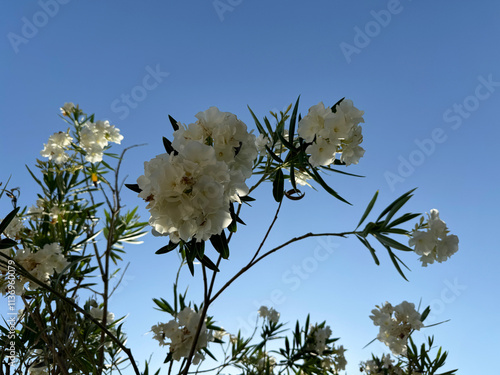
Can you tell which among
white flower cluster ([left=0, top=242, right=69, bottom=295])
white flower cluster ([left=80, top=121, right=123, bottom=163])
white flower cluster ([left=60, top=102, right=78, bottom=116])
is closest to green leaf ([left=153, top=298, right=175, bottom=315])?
white flower cluster ([left=0, top=242, right=69, bottom=295])

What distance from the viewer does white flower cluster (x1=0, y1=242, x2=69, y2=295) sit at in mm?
1490

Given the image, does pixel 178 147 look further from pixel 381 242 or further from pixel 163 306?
pixel 163 306

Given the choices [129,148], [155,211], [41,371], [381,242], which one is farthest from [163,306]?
[155,211]

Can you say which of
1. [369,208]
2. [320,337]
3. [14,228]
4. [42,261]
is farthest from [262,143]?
[320,337]

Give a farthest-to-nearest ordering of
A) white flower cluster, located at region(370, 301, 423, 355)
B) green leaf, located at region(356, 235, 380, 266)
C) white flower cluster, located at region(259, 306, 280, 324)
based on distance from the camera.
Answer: white flower cluster, located at region(259, 306, 280, 324), white flower cluster, located at region(370, 301, 423, 355), green leaf, located at region(356, 235, 380, 266)

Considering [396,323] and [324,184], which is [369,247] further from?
[396,323]

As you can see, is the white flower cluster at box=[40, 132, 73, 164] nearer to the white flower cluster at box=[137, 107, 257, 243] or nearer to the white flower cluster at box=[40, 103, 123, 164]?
the white flower cluster at box=[40, 103, 123, 164]

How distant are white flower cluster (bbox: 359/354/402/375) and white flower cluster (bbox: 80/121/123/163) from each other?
248 cm

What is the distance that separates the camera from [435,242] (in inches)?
52.6

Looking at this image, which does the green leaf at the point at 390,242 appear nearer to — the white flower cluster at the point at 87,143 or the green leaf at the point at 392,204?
the green leaf at the point at 392,204

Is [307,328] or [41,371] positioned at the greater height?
[307,328]

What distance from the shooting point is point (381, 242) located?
1284 millimetres

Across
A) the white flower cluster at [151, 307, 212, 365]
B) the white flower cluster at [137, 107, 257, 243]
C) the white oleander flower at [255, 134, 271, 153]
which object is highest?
the white oleander flower at [255, 134, 271, 153]

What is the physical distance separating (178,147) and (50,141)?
5.95ft
